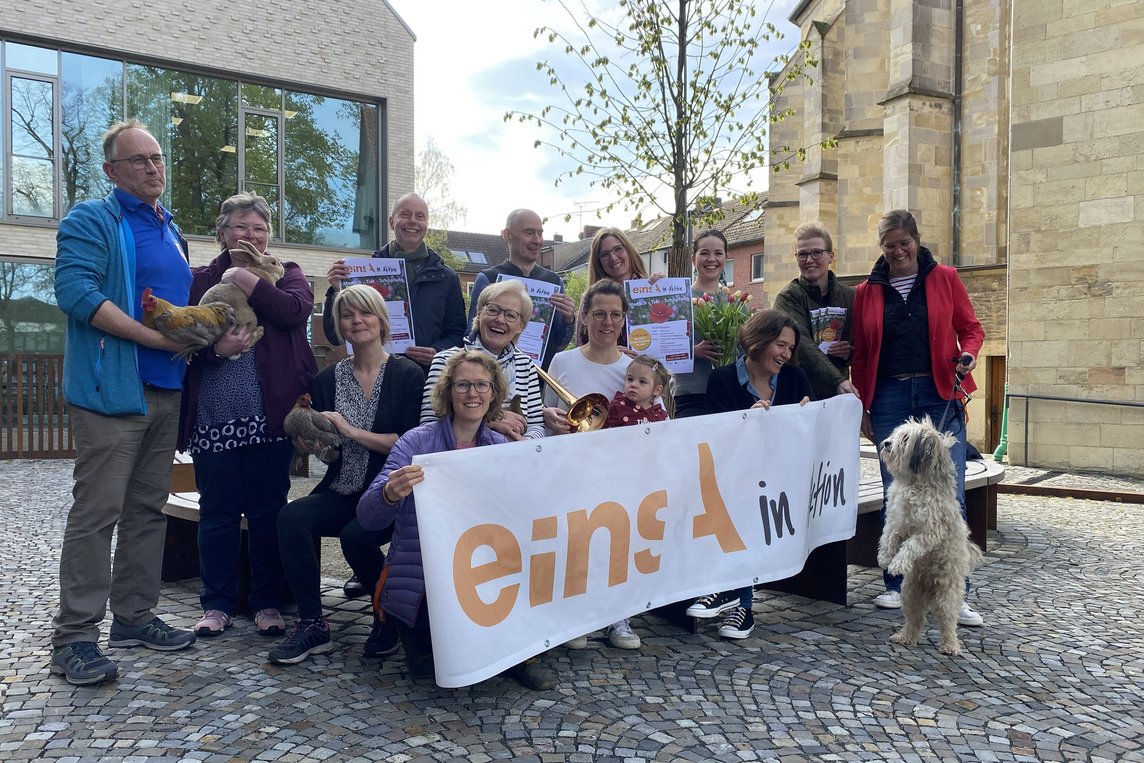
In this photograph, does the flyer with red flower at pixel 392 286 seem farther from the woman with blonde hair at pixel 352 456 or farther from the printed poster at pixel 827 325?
the printed poster at pixel 827 325

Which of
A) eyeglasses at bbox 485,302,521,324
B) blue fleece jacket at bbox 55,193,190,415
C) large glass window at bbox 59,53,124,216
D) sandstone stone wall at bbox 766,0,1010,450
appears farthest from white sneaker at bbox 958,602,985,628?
large glass window at bbox 59,53,124,216

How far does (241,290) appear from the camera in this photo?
4.23 meters

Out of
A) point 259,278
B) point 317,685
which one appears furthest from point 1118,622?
point 259,278

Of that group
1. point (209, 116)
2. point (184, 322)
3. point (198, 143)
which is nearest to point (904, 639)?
point (184, 322)

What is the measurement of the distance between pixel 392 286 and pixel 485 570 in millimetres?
2048

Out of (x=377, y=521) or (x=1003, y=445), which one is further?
(x=1003, y=445)

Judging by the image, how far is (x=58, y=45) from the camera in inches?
600

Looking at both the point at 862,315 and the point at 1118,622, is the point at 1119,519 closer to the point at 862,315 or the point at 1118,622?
the point at 1118,622

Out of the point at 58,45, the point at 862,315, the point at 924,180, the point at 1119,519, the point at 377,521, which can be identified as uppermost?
the point at 58,45

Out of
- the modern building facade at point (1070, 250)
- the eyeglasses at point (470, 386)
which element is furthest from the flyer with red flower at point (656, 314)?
the modern building facade at point (1070, 250)

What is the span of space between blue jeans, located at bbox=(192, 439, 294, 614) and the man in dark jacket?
102 cm

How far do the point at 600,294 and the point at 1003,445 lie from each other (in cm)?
1144

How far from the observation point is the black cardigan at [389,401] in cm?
425

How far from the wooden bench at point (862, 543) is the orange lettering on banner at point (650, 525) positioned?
159 cm
